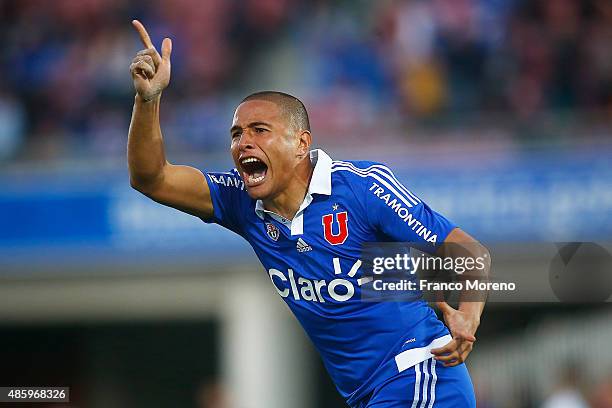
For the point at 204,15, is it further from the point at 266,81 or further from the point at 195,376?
the point at 195,376

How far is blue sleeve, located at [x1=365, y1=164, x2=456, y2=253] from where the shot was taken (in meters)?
5.31

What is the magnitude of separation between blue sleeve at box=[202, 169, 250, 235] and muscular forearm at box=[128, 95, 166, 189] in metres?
0.35

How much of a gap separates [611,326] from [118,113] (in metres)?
6.44

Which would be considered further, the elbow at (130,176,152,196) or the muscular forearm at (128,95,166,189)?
the elbow at (130,176,152,196)

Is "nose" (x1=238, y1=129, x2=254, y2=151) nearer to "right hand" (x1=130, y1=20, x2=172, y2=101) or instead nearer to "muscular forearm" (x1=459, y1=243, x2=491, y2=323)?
"right hand" (x1=130, y1=20, x2=172, y2=101)

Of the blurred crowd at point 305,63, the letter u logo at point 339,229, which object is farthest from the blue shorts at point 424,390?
the blurred crowd at point 305,63

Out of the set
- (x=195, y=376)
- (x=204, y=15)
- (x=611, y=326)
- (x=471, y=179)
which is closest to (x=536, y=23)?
(x=471, y=179)

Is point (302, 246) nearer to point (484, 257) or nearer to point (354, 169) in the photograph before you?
point (354, 169)

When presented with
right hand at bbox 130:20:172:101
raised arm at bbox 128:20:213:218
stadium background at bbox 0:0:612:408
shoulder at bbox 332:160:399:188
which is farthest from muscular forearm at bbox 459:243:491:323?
stadium background at bbox 0:0:612:408

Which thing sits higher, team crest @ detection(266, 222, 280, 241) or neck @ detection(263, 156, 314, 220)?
neck @ detection(263, 156, 314, 220)

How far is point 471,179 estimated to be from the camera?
38.4ft

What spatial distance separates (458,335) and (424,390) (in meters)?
0.50

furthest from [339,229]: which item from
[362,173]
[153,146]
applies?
[153,146]

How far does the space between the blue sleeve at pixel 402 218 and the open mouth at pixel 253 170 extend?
0.51 meters
